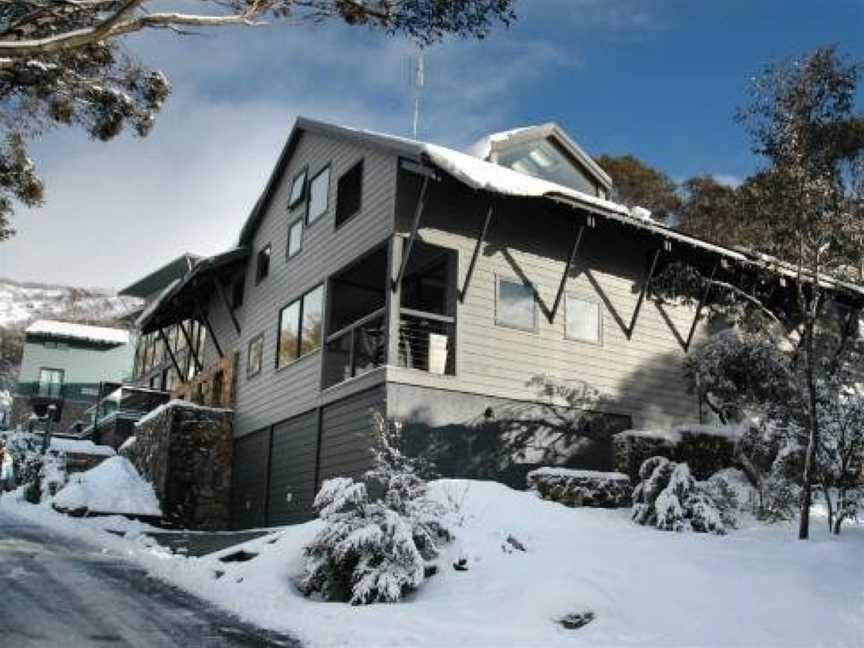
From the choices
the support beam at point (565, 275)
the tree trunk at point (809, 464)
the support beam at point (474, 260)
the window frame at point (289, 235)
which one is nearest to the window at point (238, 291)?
the window frame at point (289, 235)

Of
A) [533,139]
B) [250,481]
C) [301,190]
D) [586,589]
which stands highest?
[533,139]

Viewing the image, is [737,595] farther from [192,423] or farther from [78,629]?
[192,423]

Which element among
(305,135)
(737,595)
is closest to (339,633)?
(737,595)

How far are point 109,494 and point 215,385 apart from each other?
5.62 metres

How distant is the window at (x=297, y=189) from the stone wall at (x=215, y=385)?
15.8 feet

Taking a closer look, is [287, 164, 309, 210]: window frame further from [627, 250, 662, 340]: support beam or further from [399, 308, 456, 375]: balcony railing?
[627, 250, 662, 340]: support beam

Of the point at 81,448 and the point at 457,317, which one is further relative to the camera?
the point at 81,448

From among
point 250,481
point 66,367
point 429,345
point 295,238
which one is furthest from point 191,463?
point 66,367

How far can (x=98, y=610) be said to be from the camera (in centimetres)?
942

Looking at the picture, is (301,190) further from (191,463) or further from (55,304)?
(55,304)

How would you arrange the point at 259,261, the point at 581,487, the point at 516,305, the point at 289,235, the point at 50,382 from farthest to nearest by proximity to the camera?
the point at 50,382 < the point at 259,261 < the point at 289,235 < the point at 516,305 < the point at 581,487

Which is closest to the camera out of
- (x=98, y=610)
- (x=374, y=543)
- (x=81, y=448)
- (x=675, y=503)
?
(x=98, y=610)

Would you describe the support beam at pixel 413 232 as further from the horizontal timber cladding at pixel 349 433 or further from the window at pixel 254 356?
the window at pixel 254 356

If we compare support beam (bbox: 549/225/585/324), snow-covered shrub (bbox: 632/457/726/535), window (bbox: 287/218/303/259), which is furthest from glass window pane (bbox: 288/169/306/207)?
snow-covered shrub (bbox: 632/457/726/535)
